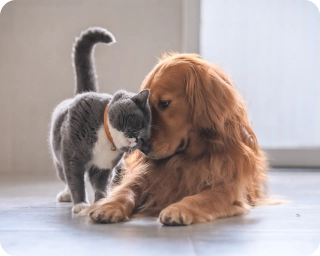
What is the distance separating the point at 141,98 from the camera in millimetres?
1755

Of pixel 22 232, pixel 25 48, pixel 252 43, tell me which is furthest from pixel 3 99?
pixel 22 232

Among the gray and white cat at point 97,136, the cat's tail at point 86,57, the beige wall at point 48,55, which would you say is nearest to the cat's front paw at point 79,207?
the gray and white cat at point 97,136

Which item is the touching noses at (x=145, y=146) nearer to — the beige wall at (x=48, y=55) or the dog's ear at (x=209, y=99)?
the dog's ear at (x=209, y=99)

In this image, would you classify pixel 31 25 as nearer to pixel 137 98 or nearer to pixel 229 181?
pixel 137 98

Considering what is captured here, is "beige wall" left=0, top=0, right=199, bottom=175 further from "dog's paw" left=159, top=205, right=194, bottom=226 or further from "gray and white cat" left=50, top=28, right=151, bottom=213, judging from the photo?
"dog's paw" left=159, top=205, right=194, bottom=226

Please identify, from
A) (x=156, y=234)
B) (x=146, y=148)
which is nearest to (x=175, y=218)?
(x=156, y=234)

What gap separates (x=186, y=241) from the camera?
1327 millimetres

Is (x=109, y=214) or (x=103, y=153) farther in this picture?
(x=103, y=153)

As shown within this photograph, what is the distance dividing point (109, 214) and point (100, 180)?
43cm

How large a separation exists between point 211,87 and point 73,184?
62 cm

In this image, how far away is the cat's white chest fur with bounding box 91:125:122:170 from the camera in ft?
6.23

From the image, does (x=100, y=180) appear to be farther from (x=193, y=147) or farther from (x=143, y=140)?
(x=193, y=147)

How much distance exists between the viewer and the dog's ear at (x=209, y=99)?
1795 millimetres

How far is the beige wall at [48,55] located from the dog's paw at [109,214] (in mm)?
1966
